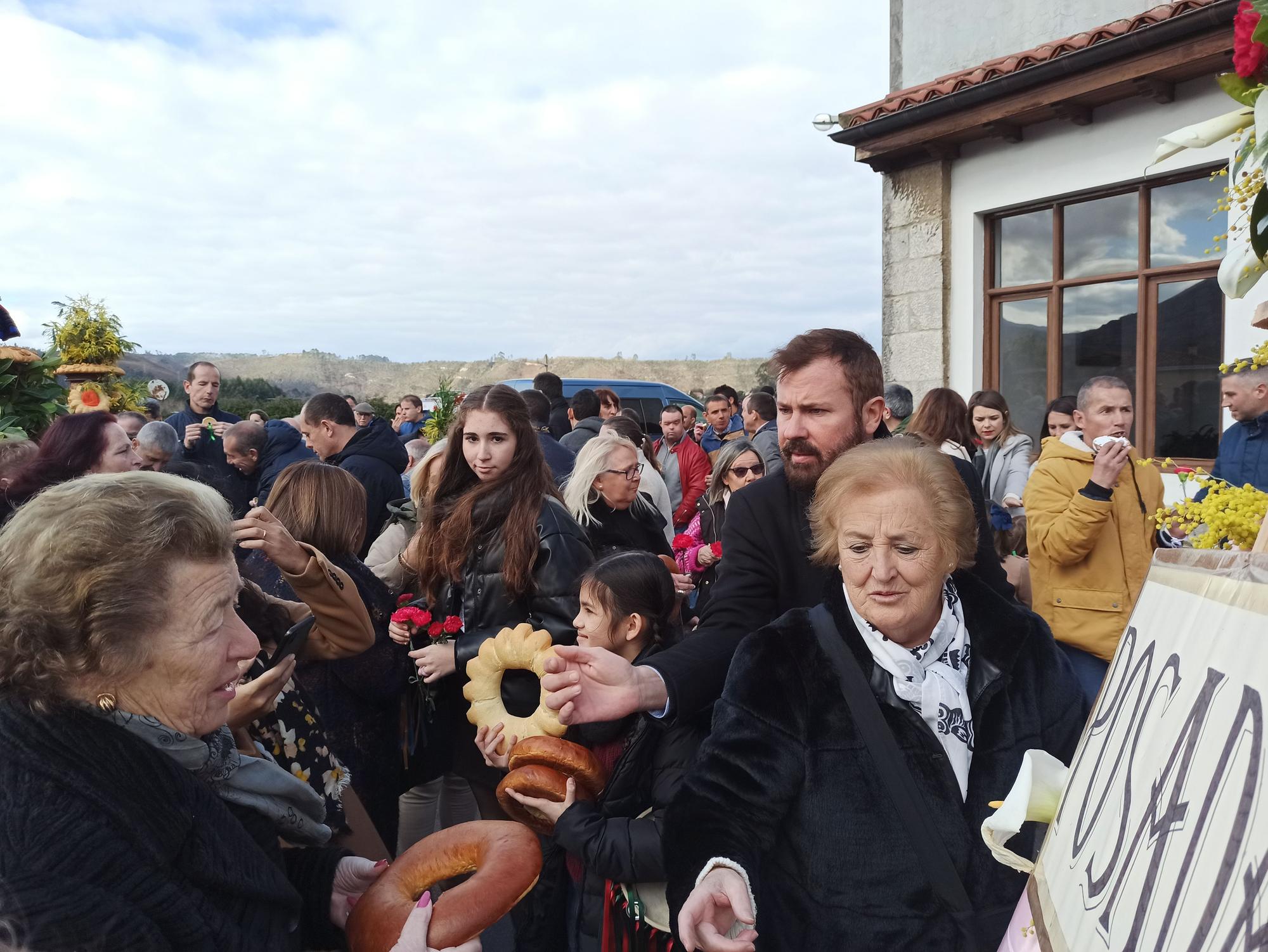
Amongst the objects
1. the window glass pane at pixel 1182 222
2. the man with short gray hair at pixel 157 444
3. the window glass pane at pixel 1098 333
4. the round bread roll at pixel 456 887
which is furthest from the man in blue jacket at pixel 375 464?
the window glass pane at pixel 1182 222

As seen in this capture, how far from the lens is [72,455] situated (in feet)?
11.3

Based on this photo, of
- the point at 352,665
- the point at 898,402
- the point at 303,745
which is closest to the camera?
the point at 303,745

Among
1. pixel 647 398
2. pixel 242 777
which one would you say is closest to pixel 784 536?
pixel 242 777

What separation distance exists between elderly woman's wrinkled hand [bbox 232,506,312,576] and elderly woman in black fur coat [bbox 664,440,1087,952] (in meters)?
1.64

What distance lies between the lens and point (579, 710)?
2.31m

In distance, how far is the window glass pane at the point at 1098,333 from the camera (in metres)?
7.99

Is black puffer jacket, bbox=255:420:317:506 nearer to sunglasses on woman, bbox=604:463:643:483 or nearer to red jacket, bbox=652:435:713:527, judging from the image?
sunglasses on woman, bbox=604:463:643:483

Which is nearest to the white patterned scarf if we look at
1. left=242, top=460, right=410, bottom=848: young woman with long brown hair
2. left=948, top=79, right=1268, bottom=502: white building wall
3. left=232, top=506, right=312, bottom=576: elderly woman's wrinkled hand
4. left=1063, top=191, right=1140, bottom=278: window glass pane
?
left=232, top=506, right=312, bottom=576: elderly woman's wrinkled hand

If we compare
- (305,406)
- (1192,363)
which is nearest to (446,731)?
(305,406)

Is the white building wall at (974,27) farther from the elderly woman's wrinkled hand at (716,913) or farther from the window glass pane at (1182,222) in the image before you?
the elderly woman's wrinkled hand at (716,913)

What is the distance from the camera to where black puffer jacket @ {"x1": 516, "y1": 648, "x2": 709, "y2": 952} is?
2.50 metres

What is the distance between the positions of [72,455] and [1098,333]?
8081 mm

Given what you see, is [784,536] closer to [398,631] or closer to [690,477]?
[398,631]

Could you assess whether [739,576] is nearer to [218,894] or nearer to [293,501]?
[218,894]
